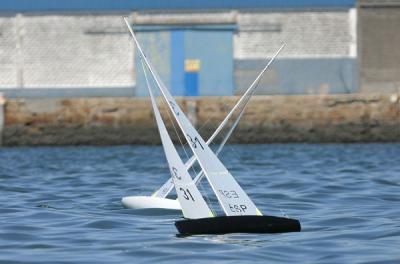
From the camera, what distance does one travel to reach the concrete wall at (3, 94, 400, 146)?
1693 inches

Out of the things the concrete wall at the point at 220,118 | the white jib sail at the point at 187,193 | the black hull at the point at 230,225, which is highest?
the white jib sail at the point at 187,193

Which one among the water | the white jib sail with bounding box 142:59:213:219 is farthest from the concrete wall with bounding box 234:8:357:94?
the white jib sail with bounding box 142:59:213:219

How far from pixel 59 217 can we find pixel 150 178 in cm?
977

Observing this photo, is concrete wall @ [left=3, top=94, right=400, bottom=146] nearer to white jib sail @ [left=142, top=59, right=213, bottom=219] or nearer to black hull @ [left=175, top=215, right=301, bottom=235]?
white jib sail @ [left=142, top=59, right=213, bottom=219]

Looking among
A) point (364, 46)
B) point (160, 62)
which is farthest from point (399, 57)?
point (160, 62)

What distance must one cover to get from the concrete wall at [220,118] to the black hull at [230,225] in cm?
2810

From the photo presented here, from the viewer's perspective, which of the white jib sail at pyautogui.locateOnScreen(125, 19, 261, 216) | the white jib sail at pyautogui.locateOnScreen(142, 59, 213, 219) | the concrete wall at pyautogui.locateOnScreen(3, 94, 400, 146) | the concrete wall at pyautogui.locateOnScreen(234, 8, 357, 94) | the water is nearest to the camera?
the water

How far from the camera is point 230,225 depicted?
1435 cm

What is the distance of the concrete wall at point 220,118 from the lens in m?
43.0

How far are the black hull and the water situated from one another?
10cm

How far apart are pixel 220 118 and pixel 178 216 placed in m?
24.9

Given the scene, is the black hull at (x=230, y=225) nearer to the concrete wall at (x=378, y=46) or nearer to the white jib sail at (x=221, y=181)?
the white jib sail at (x=221, y=181)

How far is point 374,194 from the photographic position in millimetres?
21734

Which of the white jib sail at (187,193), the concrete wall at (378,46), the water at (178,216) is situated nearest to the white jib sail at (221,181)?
the water at (178,216)
